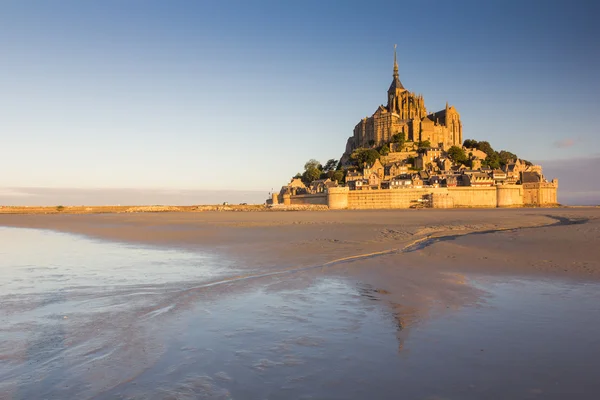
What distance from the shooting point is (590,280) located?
29.8 ft

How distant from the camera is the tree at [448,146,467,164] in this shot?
90.8 m

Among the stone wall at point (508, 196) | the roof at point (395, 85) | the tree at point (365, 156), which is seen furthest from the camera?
the roof at point (395, 85)

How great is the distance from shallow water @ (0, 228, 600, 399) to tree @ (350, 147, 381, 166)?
273ft

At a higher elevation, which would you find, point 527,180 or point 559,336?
point 527,180

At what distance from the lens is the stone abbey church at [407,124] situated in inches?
3861

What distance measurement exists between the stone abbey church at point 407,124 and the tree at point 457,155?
17.0 ft

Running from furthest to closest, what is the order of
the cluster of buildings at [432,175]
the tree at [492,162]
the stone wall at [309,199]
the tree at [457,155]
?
the tree at [492,162], the tree at [457,155], the stone wall at [309,199], the cluster of buildings at [432,175]

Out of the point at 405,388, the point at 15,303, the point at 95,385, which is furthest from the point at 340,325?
the point at 15,303

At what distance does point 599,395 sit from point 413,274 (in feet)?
20.6

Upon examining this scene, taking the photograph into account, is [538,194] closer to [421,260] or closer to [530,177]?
[530,177]

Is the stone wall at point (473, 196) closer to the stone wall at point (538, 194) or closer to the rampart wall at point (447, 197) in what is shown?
the rampart wall at point (447, 197)

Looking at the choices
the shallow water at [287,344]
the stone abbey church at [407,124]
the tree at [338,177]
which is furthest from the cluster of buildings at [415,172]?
the shallow water at [287,344]

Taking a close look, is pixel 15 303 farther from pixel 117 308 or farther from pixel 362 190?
pixel 362 190

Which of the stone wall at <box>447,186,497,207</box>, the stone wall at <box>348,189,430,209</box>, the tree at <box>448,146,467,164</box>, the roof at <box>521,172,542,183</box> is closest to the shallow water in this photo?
the stone wall at <box>348,189,430,209</box>
